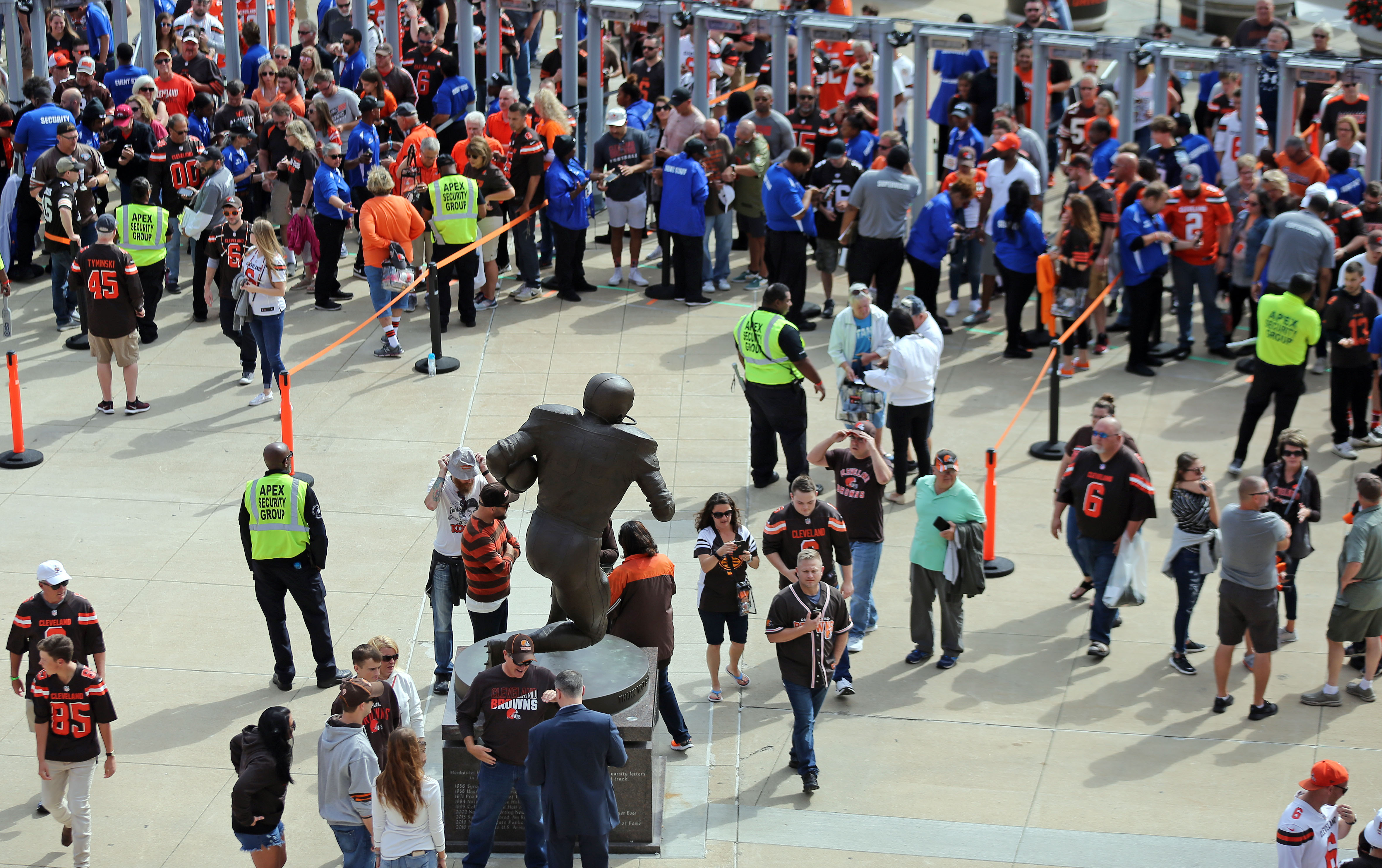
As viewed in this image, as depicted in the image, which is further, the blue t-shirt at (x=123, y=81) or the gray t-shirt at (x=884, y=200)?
the blue t-shirt at (x=123, y=81)

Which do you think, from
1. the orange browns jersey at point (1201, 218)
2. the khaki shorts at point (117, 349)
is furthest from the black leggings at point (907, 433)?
the khaki shorts at point (117, 349)

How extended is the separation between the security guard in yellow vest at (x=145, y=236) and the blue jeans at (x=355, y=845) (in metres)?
8.25

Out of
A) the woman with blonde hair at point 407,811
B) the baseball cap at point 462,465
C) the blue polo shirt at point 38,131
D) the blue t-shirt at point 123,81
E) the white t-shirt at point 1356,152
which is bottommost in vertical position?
the woman with blonde hair at point 407,811

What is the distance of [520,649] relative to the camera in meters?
8.30

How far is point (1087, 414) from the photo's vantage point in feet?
47.6

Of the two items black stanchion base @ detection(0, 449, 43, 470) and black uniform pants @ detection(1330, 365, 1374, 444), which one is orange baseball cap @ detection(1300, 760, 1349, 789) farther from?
black stanchion base @ detection(0, 449, 43, 470)

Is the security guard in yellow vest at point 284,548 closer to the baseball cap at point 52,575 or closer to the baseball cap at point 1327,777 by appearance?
the baseball cap at point 52,575

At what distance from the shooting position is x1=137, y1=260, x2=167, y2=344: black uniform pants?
15750 millimetres

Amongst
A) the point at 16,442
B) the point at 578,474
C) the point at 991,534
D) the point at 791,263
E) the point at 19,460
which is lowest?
the point at 991,534

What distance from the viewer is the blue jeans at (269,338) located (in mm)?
14500

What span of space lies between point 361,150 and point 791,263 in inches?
188

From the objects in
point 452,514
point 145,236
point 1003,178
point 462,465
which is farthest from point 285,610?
point 1003,178

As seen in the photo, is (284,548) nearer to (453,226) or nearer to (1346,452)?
(453,226)

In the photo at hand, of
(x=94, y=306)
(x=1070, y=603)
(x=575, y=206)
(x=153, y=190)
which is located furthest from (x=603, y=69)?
(x=1070, y=603)
